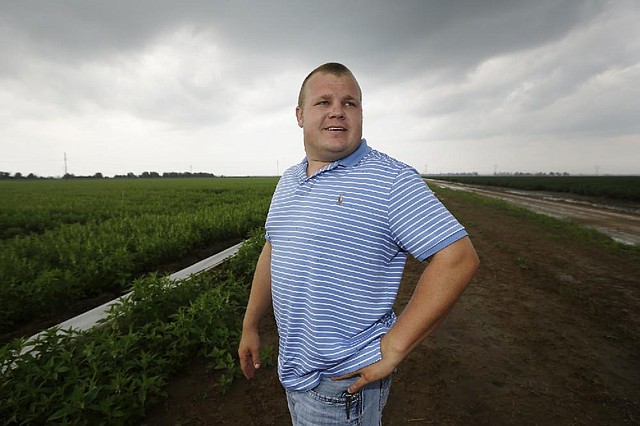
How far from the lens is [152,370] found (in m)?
2.69

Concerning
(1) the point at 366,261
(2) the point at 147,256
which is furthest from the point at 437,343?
(2) the point at 147,256

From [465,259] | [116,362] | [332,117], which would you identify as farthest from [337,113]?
[116,362]

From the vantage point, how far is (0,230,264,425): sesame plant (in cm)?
217

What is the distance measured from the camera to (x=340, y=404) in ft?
3.90

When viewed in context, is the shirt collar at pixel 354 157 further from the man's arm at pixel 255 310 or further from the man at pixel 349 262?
the man's arm at pixel 255 310

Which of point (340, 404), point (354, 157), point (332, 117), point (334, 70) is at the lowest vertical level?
point (340, 404)

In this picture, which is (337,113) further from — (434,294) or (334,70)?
(434,294)

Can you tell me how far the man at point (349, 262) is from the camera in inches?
40.8

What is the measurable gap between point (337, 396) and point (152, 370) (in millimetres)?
2184

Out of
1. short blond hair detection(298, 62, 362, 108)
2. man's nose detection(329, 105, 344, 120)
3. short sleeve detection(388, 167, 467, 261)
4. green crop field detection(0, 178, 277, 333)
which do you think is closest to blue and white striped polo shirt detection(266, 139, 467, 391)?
short sleeve detection(388, 167, 467, 261)

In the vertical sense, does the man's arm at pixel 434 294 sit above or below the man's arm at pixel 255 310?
above

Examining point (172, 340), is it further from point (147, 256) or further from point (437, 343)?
point (147, 256)

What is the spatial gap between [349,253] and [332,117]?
55 centimetres

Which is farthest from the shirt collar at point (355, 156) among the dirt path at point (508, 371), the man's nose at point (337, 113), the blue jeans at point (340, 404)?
the dirt path at point (508, 371)
